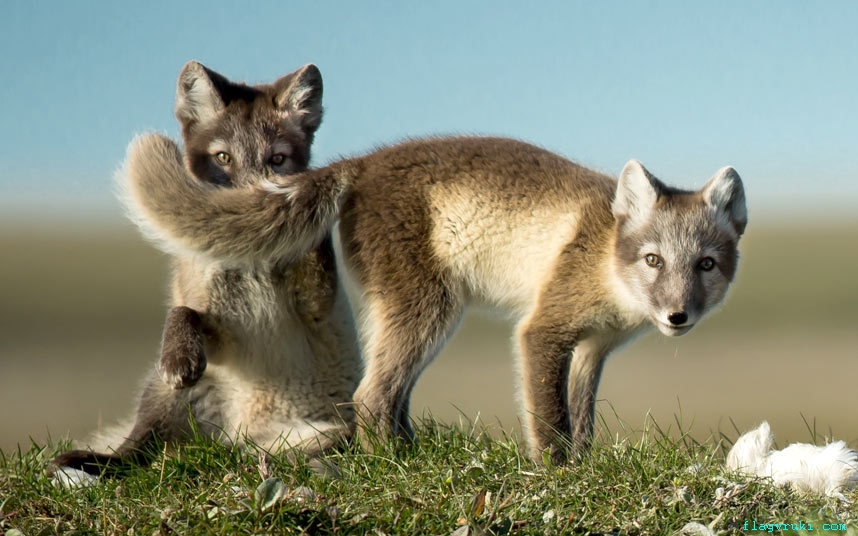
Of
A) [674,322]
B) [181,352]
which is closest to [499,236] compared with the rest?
[674,322]

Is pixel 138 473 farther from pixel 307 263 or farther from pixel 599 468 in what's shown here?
pixel 599 468

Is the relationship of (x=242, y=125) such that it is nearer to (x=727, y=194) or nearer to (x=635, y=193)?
(x=635, y=193)

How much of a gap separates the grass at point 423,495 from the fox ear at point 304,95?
2.09m

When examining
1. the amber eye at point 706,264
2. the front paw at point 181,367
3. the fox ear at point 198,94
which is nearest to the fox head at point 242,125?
the fox ear at point 198,94

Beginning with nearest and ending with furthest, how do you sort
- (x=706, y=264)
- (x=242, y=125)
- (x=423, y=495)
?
1. (x=423, y=495)
2. (x=706, y=264)
3. (x=242, y=125)

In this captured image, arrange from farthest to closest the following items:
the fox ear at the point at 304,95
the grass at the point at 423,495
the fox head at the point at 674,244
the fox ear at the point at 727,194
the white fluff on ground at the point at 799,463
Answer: the fox ear at the point at 304,95
the fox ear at the point at 727,194
the fox head at the point at 674,244
the white fluff on ground at the point at 799,463
the grass at the point at 423,495

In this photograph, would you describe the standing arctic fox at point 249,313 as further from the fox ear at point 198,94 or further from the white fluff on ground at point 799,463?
the white fluff on ground at point 799,463

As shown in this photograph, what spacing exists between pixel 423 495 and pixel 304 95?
9.35 ft

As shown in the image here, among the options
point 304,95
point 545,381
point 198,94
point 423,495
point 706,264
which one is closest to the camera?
point 423,495

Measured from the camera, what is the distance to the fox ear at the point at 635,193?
5.18 meters

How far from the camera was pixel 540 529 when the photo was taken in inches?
141

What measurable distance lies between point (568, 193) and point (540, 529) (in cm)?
235

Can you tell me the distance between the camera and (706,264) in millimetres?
5145

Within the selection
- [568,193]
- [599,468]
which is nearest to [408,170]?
[568,193]
